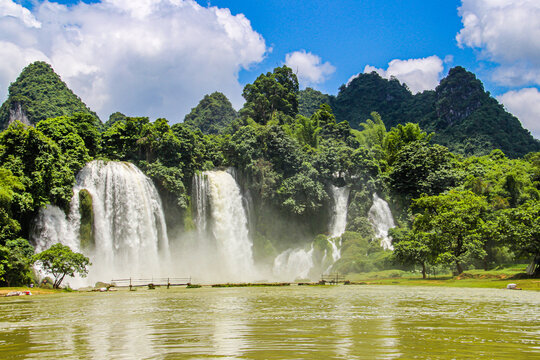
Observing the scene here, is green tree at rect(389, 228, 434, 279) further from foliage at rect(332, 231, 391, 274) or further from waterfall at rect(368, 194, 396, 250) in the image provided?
waterfall at rect(368, 194, 396, 250)

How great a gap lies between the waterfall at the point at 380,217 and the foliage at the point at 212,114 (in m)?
50.0

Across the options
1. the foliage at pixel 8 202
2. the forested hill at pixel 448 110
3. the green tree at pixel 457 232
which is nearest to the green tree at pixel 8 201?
the foliage at pixel 8 202

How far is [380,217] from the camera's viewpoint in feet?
159

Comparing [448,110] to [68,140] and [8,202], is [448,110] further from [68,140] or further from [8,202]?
[8,202]

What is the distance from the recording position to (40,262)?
2831cm

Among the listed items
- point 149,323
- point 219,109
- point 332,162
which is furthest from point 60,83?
point 149,323

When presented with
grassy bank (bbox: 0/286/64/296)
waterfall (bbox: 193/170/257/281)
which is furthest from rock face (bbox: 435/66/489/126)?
grassy bank (bbox: 0/286/64/296)

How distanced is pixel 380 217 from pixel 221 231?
18309 millimetres

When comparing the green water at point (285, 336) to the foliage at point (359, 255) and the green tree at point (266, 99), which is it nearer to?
the foliage at point (359, 255)

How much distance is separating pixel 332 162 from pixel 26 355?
4618 centimetres

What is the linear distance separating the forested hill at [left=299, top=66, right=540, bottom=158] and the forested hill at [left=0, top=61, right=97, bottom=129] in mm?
56467

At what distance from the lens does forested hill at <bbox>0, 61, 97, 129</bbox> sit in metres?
70.1

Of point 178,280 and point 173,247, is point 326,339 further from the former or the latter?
point 173,247

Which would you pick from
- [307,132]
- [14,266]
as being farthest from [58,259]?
[307,132]
